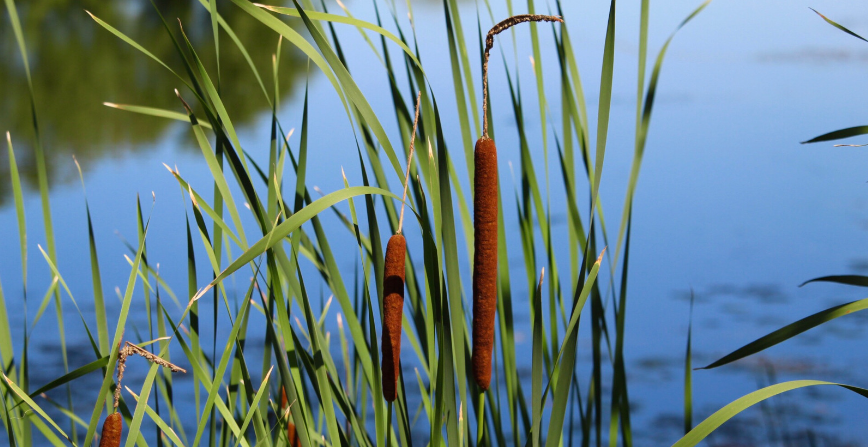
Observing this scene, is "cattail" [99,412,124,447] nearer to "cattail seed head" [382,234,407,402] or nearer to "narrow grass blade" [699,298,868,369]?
"cattail seed head" [382,234,407,402]

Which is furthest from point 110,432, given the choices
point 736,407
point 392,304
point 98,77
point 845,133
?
point 98,77

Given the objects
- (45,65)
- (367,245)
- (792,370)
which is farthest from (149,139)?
(367,245)

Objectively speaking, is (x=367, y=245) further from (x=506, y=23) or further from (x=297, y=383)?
(x=506, y=23)

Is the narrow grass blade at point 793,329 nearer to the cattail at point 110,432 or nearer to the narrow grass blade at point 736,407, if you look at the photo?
the narrow grass blade at point 736,407

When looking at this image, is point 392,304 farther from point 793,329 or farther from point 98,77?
point 98,77

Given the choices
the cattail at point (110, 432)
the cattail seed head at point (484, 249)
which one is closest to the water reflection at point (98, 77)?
the cattail at point (110, 432)
